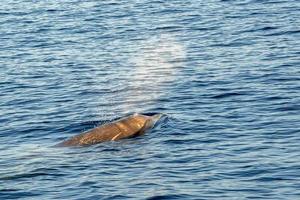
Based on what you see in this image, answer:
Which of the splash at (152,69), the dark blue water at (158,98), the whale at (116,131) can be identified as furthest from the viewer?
the splash at (152,69)

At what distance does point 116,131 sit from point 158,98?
18.0 ft

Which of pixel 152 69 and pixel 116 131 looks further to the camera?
pixel 152 69

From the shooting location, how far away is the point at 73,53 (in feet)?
146

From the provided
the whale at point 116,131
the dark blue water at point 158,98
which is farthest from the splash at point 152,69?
the whale at point 116,131

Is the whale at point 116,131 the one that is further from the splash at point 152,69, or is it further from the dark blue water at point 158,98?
the splash at point 152,69

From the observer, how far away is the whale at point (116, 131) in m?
28.3

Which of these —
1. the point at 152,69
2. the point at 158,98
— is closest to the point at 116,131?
the point at 158,98

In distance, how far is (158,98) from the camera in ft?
112

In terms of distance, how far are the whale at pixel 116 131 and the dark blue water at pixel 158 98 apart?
533 millimetres

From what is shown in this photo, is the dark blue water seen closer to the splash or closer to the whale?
the splash

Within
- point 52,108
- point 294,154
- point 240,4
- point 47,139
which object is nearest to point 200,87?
point 52,108

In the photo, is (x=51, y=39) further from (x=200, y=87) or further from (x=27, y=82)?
(x=200, y=87)

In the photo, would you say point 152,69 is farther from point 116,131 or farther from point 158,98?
point 116,131

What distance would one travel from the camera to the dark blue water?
24.0 meters
